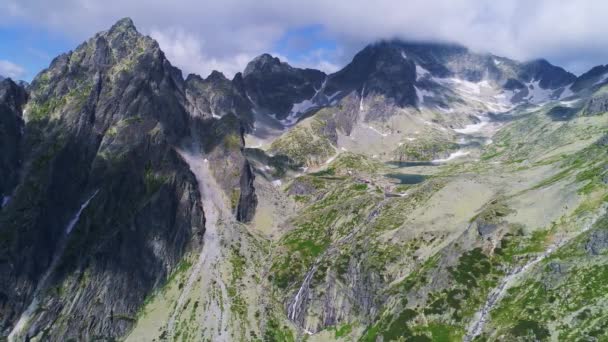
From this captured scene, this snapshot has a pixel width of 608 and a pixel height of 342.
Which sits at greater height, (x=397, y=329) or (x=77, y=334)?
(x=397, y=329)

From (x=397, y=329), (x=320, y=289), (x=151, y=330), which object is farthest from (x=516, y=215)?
(x=151, y=330)

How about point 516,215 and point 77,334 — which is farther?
point 77,334

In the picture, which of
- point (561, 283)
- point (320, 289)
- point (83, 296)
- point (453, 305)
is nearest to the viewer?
point (561, 283)

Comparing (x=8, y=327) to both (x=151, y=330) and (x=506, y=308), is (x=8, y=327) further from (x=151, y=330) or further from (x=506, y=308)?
(x=506, y=308)

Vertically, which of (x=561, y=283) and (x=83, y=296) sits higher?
(x=561, y=283)

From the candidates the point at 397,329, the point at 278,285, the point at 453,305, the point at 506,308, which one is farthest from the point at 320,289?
the point at 506,308

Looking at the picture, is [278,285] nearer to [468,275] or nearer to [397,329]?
[397,329]

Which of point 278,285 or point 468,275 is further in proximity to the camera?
point 278,285

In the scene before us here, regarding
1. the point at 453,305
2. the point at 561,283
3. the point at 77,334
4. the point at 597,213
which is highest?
the point at 597,213

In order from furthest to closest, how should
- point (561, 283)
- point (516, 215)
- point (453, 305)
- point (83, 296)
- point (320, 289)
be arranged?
point (83, 296), point (320, 289), point (516, 215), point (453, 305), point (561, 283)

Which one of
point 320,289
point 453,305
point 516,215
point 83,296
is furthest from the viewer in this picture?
point 83,296
